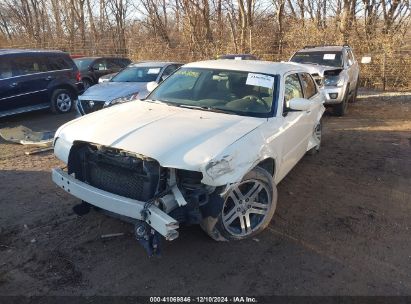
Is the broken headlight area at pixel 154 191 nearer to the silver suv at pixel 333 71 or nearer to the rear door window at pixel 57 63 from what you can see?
the silver suv at pixel 333 71

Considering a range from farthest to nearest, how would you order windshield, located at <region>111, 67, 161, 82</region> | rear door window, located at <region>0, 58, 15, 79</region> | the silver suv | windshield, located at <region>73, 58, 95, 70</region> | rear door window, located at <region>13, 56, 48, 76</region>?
windshield, located at <region>73, 58, 95, 70</region> < the silver suv < rear door window, located at <region>13, 56, 48, 76</region> < windshield, located at <region>111, 67, 161, 82</region> < rear door window, located at <region>0, 58, 15, 79</region>

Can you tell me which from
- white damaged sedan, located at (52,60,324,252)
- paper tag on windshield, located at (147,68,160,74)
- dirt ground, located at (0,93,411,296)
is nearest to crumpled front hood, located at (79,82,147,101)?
paper tag on windshield, located at (147,68,160,74)

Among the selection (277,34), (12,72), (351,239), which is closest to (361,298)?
(351,239)

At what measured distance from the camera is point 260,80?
4875mm

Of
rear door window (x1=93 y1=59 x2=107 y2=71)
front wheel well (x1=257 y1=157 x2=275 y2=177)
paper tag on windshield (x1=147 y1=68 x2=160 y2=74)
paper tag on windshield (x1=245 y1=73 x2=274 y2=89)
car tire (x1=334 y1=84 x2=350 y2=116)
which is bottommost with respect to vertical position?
car tire (x1=334 y1=84 x2=350 y2=116)

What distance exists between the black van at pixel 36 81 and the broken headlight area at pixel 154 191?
292 inches

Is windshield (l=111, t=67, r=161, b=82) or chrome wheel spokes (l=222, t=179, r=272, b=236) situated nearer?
chrome wheel spokes (l=222, t=179, r=272, b=236)

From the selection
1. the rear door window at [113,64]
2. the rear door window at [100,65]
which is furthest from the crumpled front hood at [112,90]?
the rear door window at [113,64]

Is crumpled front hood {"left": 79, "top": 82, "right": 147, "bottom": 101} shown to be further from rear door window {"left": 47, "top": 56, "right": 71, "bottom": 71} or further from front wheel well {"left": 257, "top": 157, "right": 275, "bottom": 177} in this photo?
front wheel well {"left": 257, "top": 157, "right": 275, "bottom": 177}

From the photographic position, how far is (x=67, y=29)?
31.4 meters

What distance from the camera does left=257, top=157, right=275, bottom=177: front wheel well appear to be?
168 inches

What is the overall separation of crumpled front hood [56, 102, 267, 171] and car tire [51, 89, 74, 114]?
715 centimetres

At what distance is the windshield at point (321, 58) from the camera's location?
37.3 feet

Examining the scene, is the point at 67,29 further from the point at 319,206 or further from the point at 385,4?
the point at 319,206
